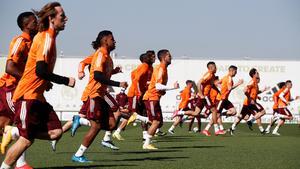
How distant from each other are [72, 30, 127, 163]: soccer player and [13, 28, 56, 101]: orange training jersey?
259 centimetres

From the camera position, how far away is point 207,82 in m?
23.2

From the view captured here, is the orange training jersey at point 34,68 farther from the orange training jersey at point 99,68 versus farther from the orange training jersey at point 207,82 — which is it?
the orange training jersey at point 207,82

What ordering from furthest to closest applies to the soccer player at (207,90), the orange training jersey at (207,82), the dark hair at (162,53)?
the orange training jersey at (207,82), the soccer player at (207,90), the dark hair at (162,53)

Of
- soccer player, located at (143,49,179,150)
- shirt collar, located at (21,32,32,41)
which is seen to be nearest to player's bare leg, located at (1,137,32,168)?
shirt collar, located at (21,32,32,41)

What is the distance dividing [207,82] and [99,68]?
471 inches

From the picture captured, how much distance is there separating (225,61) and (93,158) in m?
32.1

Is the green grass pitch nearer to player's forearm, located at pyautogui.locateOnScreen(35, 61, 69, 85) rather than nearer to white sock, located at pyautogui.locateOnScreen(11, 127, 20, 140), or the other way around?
white sock, located at pyautogui.locateOnScreen(11, 127, 20, 140)

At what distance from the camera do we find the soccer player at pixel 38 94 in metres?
8.45

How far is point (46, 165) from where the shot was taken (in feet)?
35.9

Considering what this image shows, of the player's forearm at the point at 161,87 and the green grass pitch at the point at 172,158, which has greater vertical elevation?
the player's forearm at the point at 161,87

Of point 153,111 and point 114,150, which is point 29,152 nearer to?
point 114,150

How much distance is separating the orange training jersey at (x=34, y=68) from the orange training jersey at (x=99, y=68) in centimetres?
293

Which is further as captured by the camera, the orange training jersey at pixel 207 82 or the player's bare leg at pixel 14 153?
the orange training jersey at pixel 207 82

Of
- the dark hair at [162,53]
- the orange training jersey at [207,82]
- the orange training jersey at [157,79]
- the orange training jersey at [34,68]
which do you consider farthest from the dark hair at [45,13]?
the orange training jersey at [207,82]
